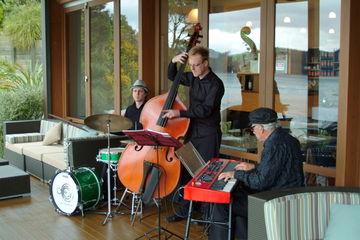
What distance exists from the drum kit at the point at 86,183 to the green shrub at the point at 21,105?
3972 mm

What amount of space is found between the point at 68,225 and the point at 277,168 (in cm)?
238

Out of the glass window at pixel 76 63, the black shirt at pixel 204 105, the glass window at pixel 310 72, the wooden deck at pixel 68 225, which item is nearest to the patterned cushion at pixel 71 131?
the glass window at pixel 76 63

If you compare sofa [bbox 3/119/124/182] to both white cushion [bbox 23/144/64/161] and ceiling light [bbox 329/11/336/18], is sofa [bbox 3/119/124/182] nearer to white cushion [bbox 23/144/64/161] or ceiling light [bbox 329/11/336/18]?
white cushion [bbox 23/144/64/161]

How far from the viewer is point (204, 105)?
421 cm

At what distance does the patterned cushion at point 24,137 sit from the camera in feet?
24.0

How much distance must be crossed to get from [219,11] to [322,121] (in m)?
1.74

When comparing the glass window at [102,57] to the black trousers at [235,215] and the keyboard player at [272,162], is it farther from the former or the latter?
the keyboard player at [272,162]

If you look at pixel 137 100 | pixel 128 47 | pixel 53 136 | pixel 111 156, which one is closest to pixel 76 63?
pixel 53 136

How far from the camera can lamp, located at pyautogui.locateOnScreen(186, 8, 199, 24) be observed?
5438mm

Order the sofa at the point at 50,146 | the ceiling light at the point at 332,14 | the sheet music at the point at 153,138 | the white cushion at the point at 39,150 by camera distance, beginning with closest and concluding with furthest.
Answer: the sheet music at the point at 153,138, the ceiling light at the point at 332,14, the sofa at the point at 50,146, the white cushion at the point at 39,150

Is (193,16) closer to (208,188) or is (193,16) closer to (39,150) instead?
(39,150)

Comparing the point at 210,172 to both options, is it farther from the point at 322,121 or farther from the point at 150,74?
the point at 150,74

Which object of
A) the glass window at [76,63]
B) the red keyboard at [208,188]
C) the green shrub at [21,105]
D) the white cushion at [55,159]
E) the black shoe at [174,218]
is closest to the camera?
the red keyboard at [208,188]

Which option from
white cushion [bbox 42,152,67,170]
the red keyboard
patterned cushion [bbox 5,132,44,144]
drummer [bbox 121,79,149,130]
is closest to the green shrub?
patterned cushion [bbox 5,132,44,144]
